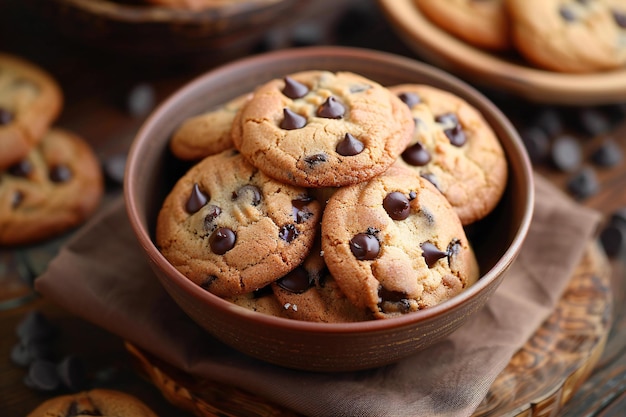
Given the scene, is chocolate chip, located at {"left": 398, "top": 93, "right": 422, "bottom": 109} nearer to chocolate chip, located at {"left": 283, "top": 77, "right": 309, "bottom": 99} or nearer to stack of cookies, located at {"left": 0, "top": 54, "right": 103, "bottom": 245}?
chocolate chip, located at {"left": 283, "top": 77, "right": 309, "bottom": 99}

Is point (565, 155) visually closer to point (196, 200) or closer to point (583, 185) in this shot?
point (583, 185)

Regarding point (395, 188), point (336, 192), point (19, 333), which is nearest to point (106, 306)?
point (19, 333)

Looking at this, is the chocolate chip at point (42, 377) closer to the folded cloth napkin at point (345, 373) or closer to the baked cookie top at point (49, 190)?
the folded cloth napkin at point (345, 373)

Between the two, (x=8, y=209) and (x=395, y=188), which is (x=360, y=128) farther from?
(x=8, y=209)

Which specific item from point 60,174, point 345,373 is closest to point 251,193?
point 345,373

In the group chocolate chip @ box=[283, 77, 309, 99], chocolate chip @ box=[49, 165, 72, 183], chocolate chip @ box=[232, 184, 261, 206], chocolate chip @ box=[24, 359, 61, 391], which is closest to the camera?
chocolate chip @ box=[232, 184, 261, 206]

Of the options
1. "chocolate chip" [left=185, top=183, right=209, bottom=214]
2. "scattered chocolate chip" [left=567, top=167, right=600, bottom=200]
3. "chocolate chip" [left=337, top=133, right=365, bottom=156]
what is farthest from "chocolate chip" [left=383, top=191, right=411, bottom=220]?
"scattered chocolate chip" [left=567, top=167, right=600, bottom=200]
